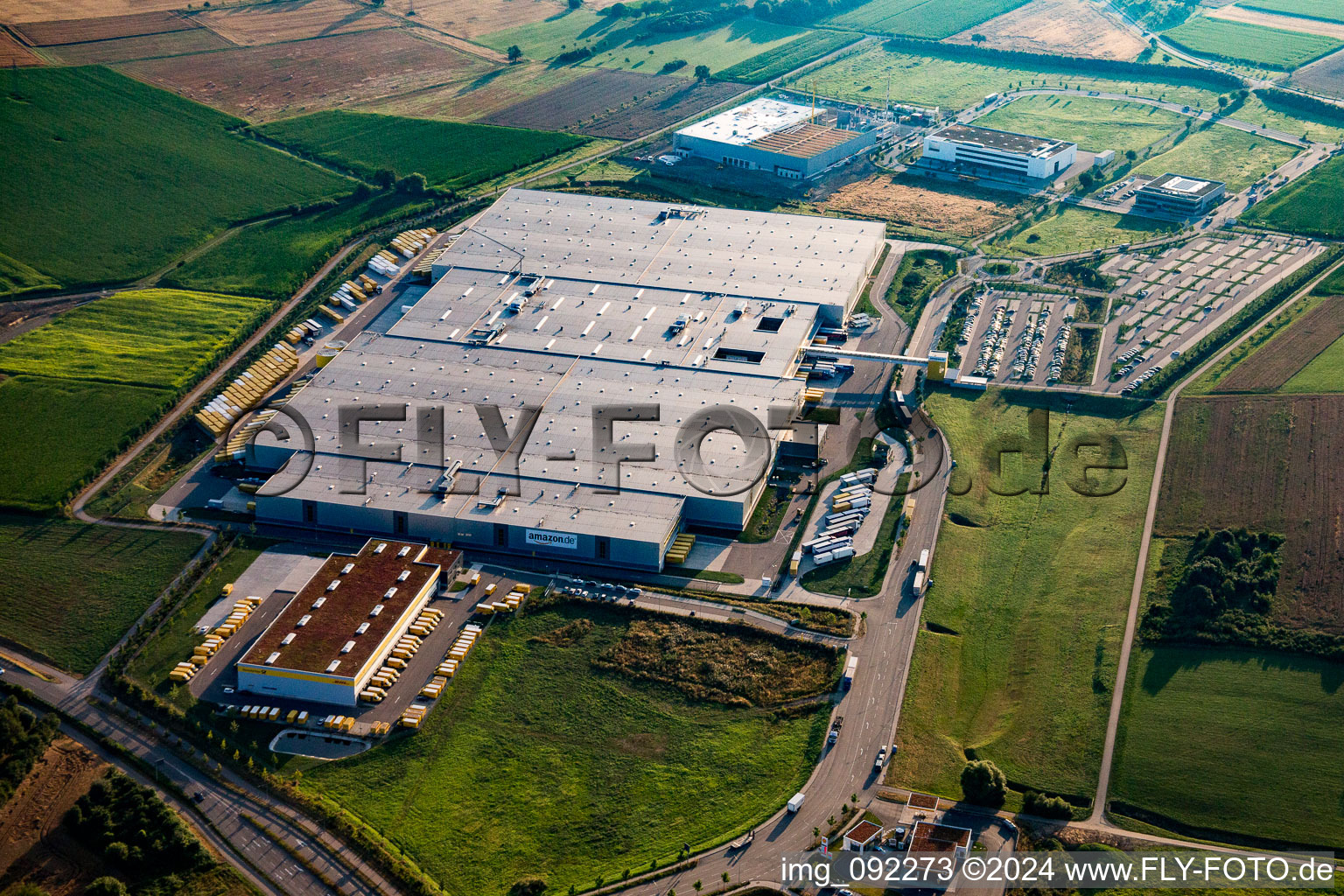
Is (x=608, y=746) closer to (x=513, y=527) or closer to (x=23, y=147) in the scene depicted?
(x=513, y=527)

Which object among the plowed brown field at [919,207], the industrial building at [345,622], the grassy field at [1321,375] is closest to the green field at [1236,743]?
the grassy field at [1321,375]

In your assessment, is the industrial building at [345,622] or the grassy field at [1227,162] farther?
the grassy field at [1227,162]

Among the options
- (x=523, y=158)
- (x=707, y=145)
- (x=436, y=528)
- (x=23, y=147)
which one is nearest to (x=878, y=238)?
(x=707, y=145)

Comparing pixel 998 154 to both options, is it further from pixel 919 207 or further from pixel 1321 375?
pixel 1321 375

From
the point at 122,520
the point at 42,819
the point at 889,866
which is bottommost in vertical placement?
the point at 42,819

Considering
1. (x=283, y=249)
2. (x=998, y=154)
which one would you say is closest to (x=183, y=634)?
(x=283, y=249)

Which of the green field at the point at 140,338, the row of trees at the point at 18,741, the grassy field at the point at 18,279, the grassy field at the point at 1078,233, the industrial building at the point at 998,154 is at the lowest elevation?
the row of trees at the point at 18,741

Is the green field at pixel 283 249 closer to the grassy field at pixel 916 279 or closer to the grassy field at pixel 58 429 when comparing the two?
the grassy field at pixel 58 429
